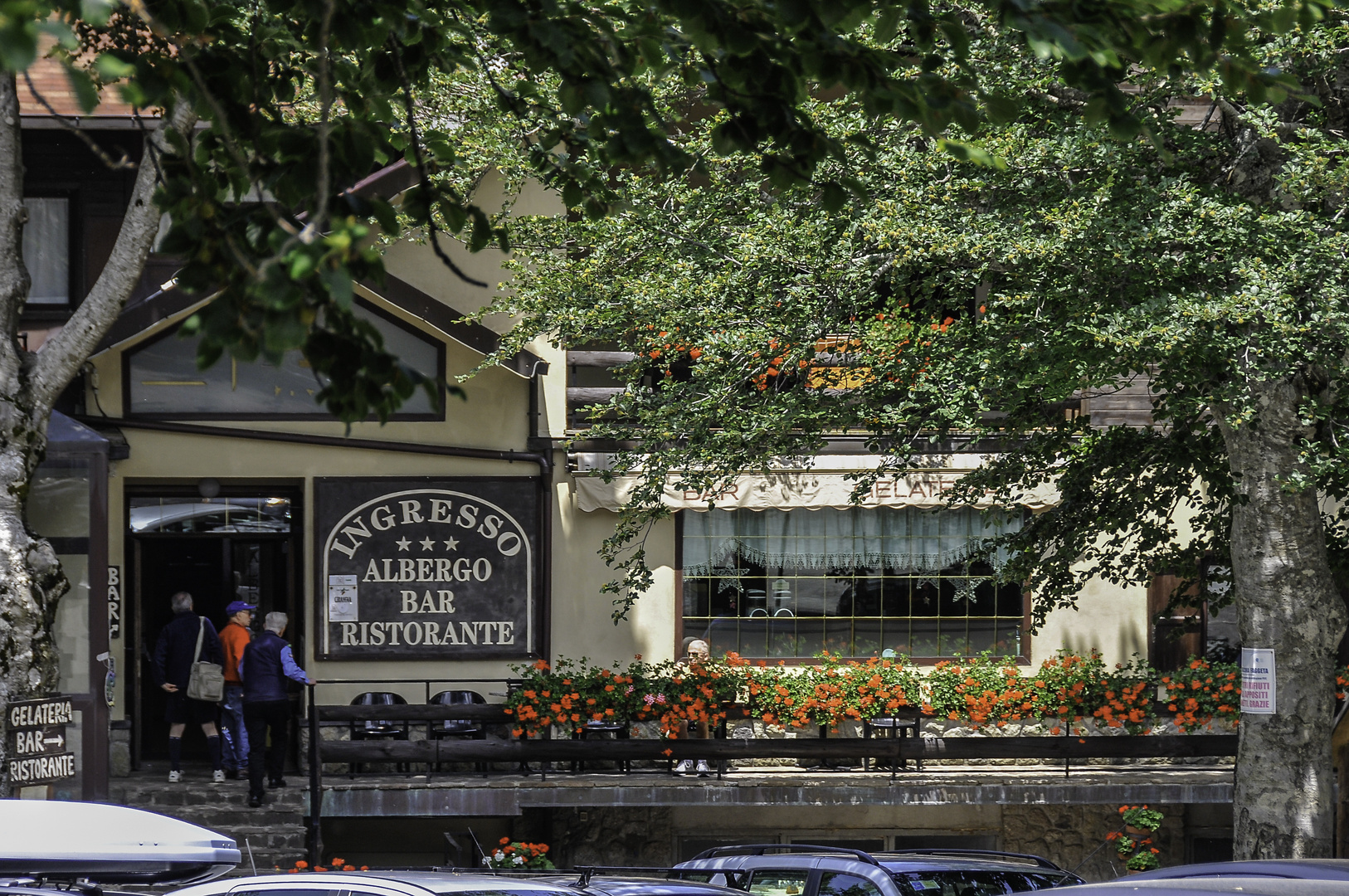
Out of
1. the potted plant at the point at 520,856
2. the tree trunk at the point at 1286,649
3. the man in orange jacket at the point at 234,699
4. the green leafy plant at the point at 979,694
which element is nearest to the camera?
the tree trunk at the point at 1286,649

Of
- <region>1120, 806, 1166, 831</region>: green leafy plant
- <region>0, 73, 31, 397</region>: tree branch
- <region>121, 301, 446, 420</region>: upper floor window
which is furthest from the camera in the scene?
<region>121, 301, 446, 420</region>: upper floor window

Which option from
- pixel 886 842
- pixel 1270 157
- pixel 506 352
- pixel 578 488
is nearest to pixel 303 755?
pixel 578 488

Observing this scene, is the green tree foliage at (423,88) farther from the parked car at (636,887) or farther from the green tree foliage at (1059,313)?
the green tree foliage at (1059,313)

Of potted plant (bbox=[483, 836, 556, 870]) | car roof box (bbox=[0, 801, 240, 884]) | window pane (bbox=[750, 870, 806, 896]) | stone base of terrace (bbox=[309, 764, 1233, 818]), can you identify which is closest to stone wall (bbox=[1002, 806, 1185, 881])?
stone base of terrace (bbox=[309, 764, 1233, 818])

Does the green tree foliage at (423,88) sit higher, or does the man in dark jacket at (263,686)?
the green tree foliage at (423,88)

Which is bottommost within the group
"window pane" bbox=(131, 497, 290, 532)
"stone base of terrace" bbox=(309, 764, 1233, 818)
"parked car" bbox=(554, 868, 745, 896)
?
"stone base of terrace" bbox=(309, 764, 1233, 818)

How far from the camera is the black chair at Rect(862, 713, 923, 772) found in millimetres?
13320

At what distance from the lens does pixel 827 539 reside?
14.9 meters

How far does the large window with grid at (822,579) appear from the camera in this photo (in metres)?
14.9

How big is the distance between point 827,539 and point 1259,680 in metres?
5.83

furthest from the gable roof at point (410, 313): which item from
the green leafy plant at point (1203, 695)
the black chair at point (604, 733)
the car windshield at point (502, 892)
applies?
the car windshield at point (502, 892)

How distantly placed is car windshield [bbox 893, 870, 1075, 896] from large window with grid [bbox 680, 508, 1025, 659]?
7.55m

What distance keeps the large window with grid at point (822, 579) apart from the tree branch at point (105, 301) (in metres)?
6.50

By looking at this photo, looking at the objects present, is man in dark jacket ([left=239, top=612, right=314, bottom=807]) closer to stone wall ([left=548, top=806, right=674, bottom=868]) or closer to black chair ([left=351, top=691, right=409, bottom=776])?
black chair ([left=351, top=691, right=409, bottom=776])
